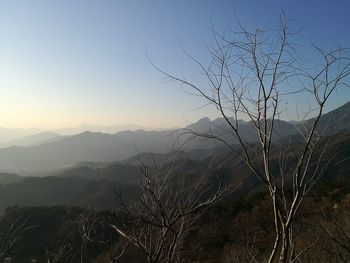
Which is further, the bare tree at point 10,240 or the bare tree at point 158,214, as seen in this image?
the bare tree at point 10,240

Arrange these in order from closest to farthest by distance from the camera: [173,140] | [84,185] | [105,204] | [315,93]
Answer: [315,93] < [173,140] < [105,204] < [84,185]

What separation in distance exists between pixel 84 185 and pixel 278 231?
11186 centimetres

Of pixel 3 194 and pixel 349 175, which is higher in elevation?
pixel 349 175

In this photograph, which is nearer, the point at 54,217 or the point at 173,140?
the point at 173,140

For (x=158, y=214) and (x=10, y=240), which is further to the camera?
(x=10, y=240)

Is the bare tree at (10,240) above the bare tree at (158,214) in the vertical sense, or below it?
below

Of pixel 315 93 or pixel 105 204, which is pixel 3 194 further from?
pixel 315 93

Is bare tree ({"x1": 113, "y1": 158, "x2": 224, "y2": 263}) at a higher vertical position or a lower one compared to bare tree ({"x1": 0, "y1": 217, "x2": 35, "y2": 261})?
higher

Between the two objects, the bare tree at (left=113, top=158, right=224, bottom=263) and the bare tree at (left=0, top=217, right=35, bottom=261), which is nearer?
the bare tree at (left=113, top=158, right=224, bottom=263)

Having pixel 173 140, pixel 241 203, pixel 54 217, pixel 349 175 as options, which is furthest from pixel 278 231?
pixel 349 175

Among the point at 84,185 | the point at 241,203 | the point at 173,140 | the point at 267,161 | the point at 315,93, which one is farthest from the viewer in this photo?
the point at 84,185

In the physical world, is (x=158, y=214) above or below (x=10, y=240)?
above

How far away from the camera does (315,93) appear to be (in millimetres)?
3166

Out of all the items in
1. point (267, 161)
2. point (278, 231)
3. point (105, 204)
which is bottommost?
point (105, 204)
